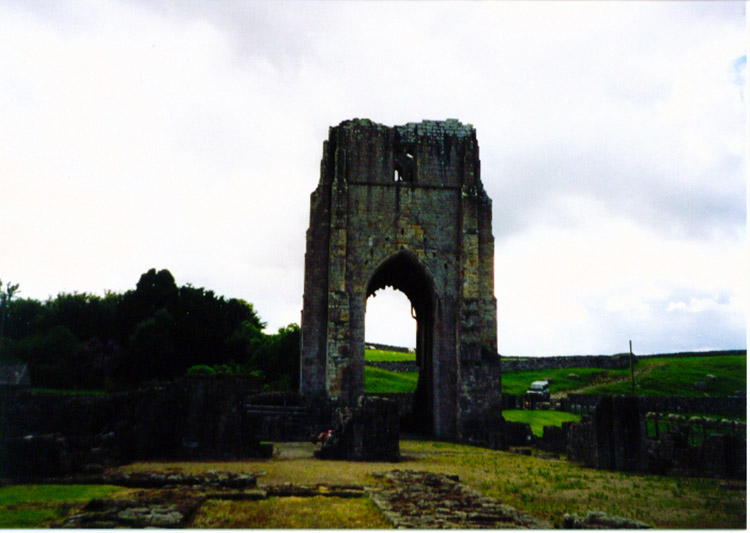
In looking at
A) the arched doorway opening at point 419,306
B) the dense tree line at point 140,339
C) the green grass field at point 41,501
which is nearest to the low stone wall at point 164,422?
the green grass field at point 41,501

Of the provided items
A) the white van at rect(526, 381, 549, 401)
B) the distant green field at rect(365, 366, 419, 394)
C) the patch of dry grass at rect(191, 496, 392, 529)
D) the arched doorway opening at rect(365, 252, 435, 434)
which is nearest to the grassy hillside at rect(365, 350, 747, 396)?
the distant green field at rect(365, 366, 419, 394)

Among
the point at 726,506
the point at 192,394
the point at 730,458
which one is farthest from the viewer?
the point at 192,394

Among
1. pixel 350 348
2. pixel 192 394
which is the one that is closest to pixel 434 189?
pixel 350 348

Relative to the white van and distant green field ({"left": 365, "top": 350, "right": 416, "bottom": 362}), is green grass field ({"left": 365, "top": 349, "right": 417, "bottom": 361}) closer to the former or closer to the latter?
distant green field ({"left": 365, "top": 350, "right": 416, "bottom": 362})

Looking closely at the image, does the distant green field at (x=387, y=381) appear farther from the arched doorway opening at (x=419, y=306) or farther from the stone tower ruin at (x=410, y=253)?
the stone tower ruin at (x=410, y=253)

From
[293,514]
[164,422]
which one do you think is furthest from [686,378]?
[293,514]

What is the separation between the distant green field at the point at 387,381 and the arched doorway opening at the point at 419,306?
19.8 feet

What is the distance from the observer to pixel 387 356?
5841 centimetres

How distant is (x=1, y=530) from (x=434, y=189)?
22654mm

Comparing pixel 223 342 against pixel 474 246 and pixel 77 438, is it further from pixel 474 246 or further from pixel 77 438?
pixel 77 438

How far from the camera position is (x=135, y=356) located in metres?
41.6

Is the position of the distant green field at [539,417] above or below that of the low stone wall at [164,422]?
below

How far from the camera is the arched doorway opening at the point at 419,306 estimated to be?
2728 cm

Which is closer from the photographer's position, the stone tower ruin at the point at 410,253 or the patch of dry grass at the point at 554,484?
the patch of dry grass at the point at 554,484
